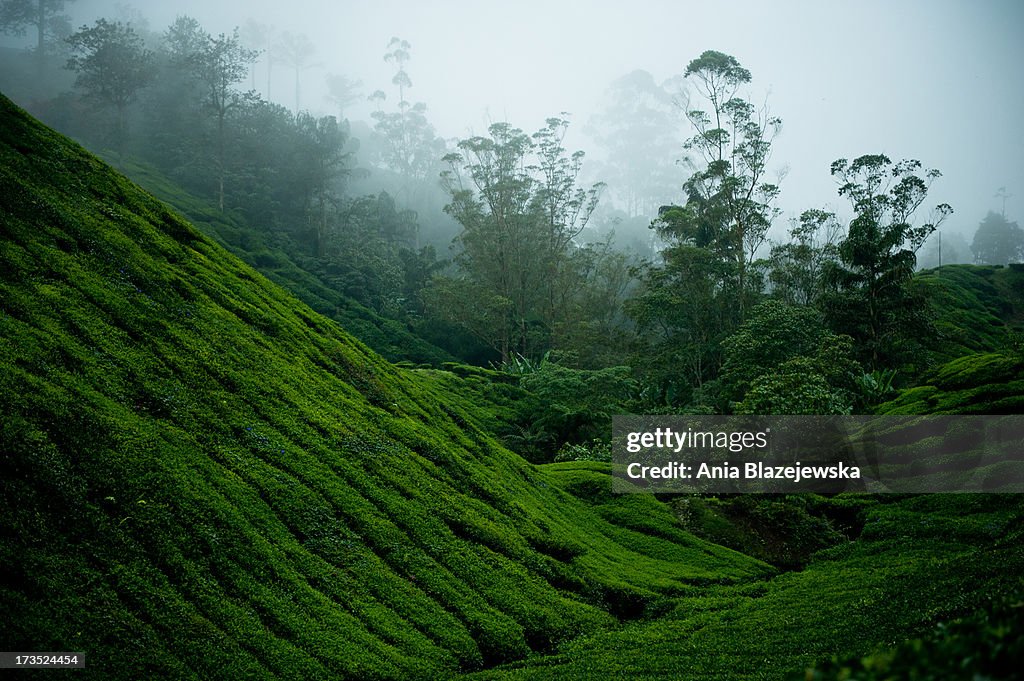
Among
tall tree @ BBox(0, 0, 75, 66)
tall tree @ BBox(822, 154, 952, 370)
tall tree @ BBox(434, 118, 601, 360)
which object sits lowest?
tall tree @ BBox(822, 154, 952, 370)

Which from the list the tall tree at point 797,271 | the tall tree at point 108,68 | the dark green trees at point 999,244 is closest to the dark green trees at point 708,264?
the tall tree at point 797,271

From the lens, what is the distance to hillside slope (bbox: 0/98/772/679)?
6.14m

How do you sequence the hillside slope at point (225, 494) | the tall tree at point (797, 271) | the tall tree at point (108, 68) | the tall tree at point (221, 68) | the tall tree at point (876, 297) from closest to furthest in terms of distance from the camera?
the hillside slope at point (225, 494) < the tall tree at point (876, 297) < the tall tree at point (797, 271) < the tall tree at point (108, 68) < the tall tree at point (221, 68)

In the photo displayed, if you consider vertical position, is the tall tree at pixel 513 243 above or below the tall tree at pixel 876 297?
above

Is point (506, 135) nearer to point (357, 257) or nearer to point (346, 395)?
point (357, 257)

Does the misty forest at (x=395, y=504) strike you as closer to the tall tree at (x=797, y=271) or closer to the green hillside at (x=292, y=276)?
the tall tree at (x=797, y=271)

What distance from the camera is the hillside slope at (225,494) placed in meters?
6.14

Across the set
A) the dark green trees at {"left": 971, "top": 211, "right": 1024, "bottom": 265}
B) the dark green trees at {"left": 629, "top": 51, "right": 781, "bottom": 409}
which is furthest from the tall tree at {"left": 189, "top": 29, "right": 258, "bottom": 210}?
the dark green trees at {"left": 971, "top": 211, "right": 1024, "bottom": 265}

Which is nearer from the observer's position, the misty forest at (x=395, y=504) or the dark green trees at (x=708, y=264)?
the misty forest at (x=395, y=504)

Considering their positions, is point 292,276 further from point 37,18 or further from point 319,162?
point 37,18

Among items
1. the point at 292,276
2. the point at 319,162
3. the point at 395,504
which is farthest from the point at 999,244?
the point at 395,504

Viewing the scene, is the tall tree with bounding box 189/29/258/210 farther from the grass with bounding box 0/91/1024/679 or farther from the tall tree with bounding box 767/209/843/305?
the grass with bounding box 0/91/1024/679

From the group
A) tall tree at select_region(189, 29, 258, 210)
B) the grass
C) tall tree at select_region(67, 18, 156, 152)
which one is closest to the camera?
the grass

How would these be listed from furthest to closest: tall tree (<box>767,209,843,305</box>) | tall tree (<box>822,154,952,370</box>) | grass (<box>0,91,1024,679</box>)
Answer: tall tree (<box>767,209,843,305</box>) → tall tree (<box>822,154,952,370</box>) → grass (<box>0,91,1024,679</box>)
